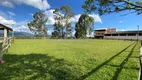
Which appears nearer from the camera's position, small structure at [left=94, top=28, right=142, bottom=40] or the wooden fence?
the wooden fence

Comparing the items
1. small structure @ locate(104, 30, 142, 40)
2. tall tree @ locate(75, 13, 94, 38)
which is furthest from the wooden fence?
tall tree @ locate(75, 13, 94, 38)

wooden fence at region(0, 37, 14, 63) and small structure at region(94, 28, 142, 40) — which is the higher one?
small structure at region(94, 28, 142, 40)

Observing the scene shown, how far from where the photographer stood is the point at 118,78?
5512mm

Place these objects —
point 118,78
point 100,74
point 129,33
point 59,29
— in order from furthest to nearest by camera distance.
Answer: point 59,29 → point 129,33 → point 100,74 → point 118,78

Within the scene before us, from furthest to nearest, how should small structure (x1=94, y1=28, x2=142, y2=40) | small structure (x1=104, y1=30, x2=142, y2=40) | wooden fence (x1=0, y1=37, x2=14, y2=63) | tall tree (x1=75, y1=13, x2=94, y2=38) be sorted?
1. tall tree (x1=75, y1=13, x2=94, y2=38)
2. small structure (x1=94, y1=28, x2=142, y2=40)
3. small structure (x1=104, y1=30, x2=142, y2=40)
4. wooden fence (x1=0, y1=37, x2=14, y2=63)

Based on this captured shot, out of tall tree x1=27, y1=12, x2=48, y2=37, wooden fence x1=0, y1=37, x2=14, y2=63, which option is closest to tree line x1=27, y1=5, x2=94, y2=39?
tall tree x1=27, y1=12, x2=48, y2=37

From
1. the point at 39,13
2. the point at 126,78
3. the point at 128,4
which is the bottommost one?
the point at 126,78

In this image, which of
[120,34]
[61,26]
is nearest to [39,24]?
[61,26]

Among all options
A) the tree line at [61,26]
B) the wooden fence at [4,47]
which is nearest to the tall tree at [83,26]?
the tree line at [61,26]

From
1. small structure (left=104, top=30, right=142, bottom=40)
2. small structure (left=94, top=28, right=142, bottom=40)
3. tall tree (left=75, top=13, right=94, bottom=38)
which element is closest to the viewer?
small structure (left=104, top=30, right=142, bottom=40)

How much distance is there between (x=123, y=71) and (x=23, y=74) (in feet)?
15.5

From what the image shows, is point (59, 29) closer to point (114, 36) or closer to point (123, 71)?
point (114, 36)

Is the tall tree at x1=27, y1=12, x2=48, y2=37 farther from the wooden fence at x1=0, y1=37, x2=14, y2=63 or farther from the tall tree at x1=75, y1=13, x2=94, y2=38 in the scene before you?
the wooden fence at x1=0, y1=37, x2=14, y2=63

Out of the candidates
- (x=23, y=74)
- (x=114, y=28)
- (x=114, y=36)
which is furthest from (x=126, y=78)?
(x=114, y=28)
